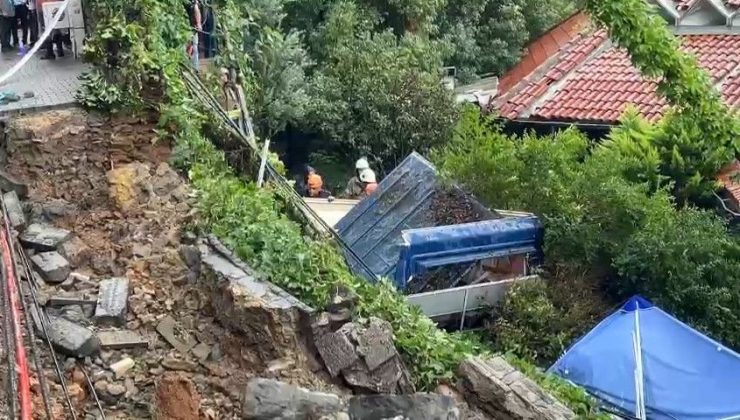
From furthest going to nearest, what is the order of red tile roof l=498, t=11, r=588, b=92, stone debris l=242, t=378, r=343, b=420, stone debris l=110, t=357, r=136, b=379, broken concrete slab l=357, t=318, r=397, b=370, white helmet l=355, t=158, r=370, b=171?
red tile roof l=498, t=11, r=588, b=92 → white helmet l=355, t=158, r=370, b=171 → broken concrete slab l=357, t=318, r=397, b=370 → stone debris l=110, t=357, r=136, b=379 → stone debris l=242, t=378, r=343, b=420

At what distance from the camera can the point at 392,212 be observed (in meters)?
11.7

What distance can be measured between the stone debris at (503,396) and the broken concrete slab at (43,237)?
11.2ft

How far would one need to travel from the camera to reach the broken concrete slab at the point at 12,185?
7.55m

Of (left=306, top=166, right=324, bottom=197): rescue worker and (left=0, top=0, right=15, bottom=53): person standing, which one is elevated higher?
(left=0, top=0, right=15, bottom=53): person standing

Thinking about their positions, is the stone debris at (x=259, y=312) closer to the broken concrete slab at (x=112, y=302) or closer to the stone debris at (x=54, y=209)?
the broken concrete slab at (x=112, y=302)

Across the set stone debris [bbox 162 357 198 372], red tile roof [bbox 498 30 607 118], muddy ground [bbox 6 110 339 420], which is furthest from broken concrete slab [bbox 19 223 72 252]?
red tile roof [bbox 498 30 607 118]

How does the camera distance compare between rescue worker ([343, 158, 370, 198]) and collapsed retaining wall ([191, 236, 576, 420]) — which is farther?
rescue worker ([343, 158, 370, 198])

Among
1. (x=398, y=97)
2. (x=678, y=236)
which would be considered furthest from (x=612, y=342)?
(x=398, y=97)

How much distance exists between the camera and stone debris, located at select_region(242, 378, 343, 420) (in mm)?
5602

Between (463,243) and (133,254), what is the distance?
4.55m

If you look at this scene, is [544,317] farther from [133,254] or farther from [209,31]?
[209,31]

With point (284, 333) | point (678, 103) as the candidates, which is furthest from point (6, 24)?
point (678, 103)

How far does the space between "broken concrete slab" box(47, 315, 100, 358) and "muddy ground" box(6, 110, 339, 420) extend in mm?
87

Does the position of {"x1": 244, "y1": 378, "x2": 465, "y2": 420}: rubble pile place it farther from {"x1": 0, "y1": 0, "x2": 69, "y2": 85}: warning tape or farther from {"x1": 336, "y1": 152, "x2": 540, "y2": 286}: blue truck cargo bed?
{"x1": 336, "y1": 152, "x2": 540, "y2": 286}: blue truck cargo bed
